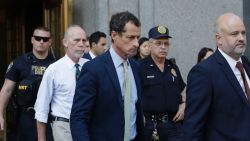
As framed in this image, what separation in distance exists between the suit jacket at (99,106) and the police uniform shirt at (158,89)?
2.04 m

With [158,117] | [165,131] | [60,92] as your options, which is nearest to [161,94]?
[158,117]

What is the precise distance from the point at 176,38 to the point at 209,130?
201 inches

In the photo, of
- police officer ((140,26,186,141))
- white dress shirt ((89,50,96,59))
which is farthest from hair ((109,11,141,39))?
white dress shirt ((89,50,96,59))

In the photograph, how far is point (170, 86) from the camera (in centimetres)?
679

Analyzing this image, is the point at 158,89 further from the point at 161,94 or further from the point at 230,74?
the point at 230,74

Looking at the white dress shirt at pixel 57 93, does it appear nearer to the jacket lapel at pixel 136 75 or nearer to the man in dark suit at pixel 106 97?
the jacket lapel at pixel 136 75

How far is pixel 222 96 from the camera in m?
4.29

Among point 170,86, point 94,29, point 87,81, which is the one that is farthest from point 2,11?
point 87,81

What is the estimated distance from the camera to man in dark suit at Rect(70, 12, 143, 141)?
14.9 feet

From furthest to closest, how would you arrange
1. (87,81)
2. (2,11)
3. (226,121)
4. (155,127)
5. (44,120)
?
1. (2,11)
2. (155,127)
3. (44,120)
4. (87,81)
5. (226,121)

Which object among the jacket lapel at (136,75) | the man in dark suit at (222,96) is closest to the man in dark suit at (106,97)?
the jacket lapel at (136,75)

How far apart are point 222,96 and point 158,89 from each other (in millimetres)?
2452

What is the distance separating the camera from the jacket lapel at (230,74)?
14.1ft

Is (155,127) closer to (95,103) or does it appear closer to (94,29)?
(95,103)
